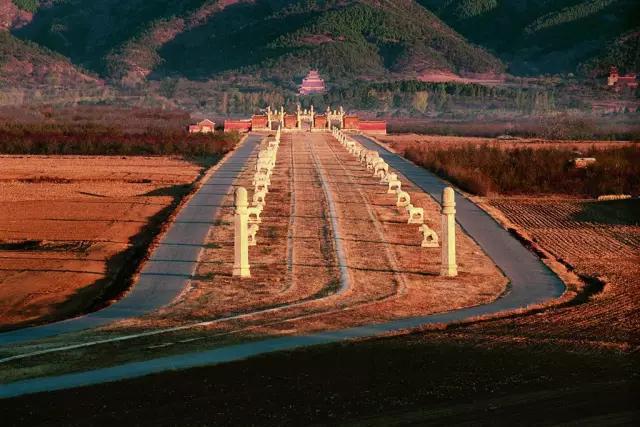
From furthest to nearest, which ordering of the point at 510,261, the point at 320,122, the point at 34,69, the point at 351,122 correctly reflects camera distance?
the point at 34,69, the point at 320,122, the point at 351,122, the point at 510,261

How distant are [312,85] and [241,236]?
138712mm

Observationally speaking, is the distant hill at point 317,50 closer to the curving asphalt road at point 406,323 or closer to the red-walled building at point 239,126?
the red-walled building at point 239,126

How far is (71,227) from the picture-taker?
1117 inches

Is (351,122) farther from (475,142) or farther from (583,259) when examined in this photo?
(583,259)

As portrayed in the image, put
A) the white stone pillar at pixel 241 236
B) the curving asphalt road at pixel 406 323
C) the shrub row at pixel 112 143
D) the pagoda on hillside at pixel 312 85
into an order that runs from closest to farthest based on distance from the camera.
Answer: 1. the curving asphalt road at pixel 406 323
2. the white stone pillar at pixel 241 236
3. the shrub row at pixel 112 143
4. the pagoda on hillside at pixel 312 85

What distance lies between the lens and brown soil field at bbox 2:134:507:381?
14305mm

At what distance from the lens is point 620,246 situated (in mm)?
23734

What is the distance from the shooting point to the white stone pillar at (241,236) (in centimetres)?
1873

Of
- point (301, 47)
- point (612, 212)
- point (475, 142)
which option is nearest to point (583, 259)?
point (612, 212)

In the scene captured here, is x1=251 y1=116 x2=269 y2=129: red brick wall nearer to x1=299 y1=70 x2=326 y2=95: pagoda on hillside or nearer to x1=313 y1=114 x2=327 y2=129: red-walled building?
x1=313 y1=114 x2=327 y2=129: red-walled building

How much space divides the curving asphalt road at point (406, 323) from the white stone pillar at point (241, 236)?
340 centimetres

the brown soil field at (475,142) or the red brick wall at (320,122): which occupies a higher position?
the brown soil field at (475,142)

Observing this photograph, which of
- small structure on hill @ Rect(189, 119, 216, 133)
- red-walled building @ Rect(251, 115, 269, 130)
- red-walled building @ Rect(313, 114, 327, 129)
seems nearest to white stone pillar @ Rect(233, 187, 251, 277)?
small structure on hill @ Rect(189, 119, 216, 133)

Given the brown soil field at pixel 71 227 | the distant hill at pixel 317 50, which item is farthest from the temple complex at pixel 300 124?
the distant hill at pixel 317 50
